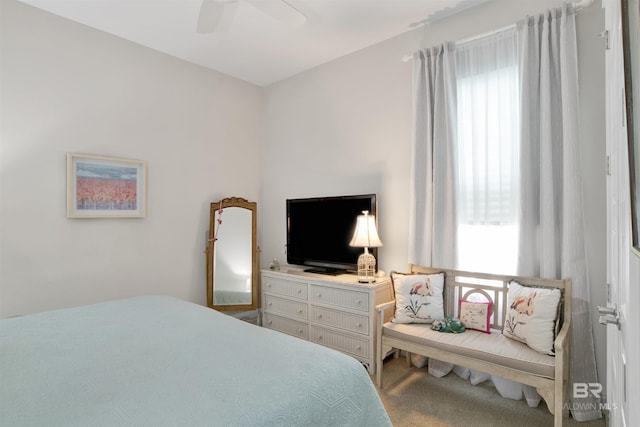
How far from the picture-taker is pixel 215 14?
2186mm

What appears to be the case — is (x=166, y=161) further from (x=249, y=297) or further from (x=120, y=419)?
(x=120, y=419)

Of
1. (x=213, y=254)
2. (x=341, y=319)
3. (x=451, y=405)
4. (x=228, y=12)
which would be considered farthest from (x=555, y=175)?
(x=213, y=254)

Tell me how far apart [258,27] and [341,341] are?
293 cm

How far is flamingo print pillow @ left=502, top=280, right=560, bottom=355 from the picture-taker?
2100mm

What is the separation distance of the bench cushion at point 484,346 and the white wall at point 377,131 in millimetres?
611

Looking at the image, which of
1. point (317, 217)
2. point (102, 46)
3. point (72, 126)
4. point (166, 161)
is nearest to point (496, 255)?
point (317, 217)

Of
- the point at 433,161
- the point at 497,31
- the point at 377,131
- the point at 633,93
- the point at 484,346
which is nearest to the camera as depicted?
the point at 633,93

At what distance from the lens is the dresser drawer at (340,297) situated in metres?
2.95

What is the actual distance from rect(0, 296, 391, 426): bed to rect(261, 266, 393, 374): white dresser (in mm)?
1335

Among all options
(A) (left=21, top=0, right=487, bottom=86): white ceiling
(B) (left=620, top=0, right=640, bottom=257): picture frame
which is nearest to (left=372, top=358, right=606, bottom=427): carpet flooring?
(B) (left=620, top=0, right=640, bottom=257): picture frame

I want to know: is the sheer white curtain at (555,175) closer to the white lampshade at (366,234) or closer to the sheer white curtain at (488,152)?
the sheer white curtain at (488,152)

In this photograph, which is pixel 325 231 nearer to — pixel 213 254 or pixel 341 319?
pixel 341 319

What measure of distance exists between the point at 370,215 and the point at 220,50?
227 cm

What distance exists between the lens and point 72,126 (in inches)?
117
